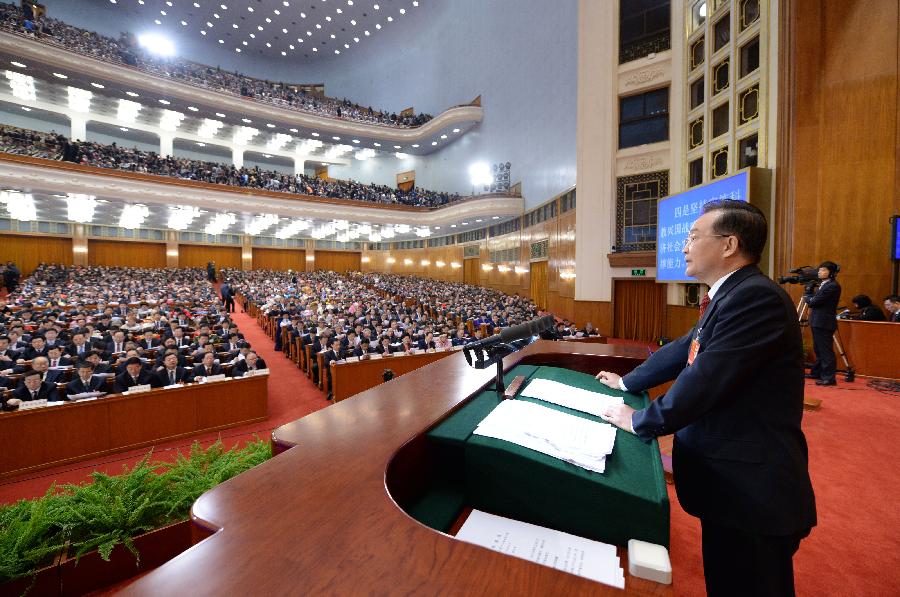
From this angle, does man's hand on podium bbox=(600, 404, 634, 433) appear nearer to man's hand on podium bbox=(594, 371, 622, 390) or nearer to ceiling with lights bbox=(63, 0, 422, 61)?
man's hand on podium bbox=(594, 371, 622, 390)

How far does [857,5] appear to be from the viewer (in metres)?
6.27

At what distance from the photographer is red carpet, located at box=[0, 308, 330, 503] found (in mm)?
3716

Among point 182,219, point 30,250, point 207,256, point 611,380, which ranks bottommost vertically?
point 611,380

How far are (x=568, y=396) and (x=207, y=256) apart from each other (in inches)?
1145

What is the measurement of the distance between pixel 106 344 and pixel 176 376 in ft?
10.2

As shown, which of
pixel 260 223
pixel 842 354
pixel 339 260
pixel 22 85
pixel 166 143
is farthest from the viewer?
pixel 339 260

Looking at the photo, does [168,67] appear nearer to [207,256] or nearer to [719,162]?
[207,256]

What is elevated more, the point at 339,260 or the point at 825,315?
the point at 339,260

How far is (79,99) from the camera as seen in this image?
19938mm

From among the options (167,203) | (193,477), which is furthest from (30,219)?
(193,477)

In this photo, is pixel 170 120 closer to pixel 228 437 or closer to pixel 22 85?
pixel 22 85

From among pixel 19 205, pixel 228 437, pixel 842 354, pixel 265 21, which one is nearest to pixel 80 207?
pixel 19 205

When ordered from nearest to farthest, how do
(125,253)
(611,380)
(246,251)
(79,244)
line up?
(611,380) → (79,244) → (125,253) → (246,251)

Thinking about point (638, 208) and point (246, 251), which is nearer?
point (638, 208)
